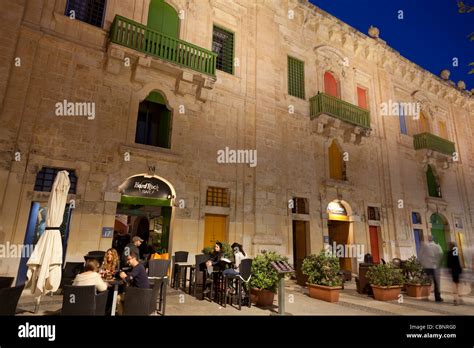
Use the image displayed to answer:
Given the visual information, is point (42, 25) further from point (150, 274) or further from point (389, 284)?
point (389, 284)

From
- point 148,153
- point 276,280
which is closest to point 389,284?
point 276,280

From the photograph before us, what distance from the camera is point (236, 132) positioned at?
1141 centimetres

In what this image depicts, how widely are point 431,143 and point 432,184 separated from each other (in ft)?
9.06

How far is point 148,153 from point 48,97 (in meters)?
3.25

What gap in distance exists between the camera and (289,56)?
14.0 metres

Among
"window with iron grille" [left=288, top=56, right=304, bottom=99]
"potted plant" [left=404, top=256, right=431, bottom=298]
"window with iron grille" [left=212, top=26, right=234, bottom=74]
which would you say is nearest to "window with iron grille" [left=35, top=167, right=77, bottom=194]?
"window with iron grille" [left=212, top=26, right=234, bottom=74]

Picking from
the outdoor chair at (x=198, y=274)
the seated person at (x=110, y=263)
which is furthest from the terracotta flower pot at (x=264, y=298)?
the seated person at (x=110, y=263)

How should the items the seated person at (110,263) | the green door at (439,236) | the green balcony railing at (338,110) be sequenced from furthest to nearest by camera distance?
1. the green door at (439,236)
2. the green balcony railing at (338,110)
3. the seated person at (110,263)

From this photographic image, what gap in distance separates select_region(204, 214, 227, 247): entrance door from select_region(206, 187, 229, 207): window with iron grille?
48 cm

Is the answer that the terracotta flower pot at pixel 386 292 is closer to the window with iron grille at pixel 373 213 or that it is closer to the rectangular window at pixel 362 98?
the window with iron grille at pixel 373 213

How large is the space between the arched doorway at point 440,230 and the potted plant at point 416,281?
10.6 metres

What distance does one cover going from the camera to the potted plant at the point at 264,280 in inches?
262

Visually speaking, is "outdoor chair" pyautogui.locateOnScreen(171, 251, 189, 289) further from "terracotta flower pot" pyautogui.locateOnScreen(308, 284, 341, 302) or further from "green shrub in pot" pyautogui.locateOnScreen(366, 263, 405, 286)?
"green shrub in pot" pyautogui.locateOnScreen(366, 263, 405, 286)

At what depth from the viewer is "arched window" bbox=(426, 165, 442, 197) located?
18.1 m
